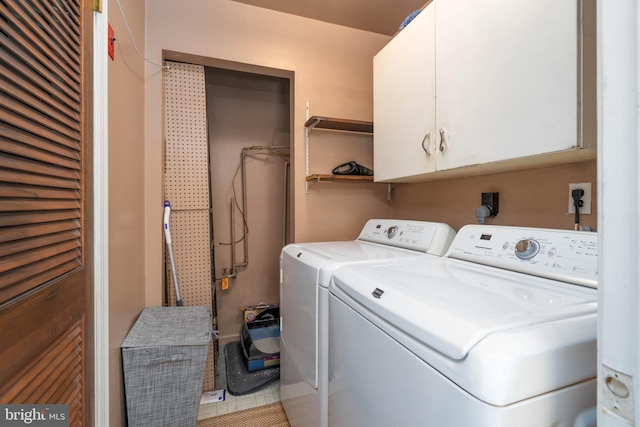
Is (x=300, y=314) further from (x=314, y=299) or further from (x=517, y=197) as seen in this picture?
(x=517, y=197)

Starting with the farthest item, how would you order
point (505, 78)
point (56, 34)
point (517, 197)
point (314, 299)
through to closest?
point (517, 197) < point (314, 299) < point (505, 78) < point (56, 34)

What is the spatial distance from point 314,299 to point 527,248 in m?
0.80

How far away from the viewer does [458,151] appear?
1.20 meters

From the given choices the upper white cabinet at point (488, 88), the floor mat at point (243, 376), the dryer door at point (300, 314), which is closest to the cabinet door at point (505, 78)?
the upper white cabinet at point (488, 88)

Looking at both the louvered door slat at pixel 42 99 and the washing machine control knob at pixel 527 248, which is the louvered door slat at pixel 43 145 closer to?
the louvered door slat at pixel 42 99

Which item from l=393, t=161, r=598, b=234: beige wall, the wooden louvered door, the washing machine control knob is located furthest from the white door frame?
l=393, t=161, r=598, b=234: beige wall

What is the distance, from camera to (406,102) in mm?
1511

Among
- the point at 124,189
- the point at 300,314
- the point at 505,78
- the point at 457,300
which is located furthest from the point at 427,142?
the point at 124,189

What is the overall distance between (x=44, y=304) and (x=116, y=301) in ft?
1.99

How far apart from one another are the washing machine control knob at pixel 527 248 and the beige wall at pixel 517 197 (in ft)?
1.01

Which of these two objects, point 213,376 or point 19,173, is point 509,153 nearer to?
point 19,173

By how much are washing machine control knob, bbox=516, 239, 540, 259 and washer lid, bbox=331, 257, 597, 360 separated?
0.24 feet

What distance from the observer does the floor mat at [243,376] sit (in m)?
2.00

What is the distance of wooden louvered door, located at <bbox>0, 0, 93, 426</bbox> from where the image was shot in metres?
0.58
